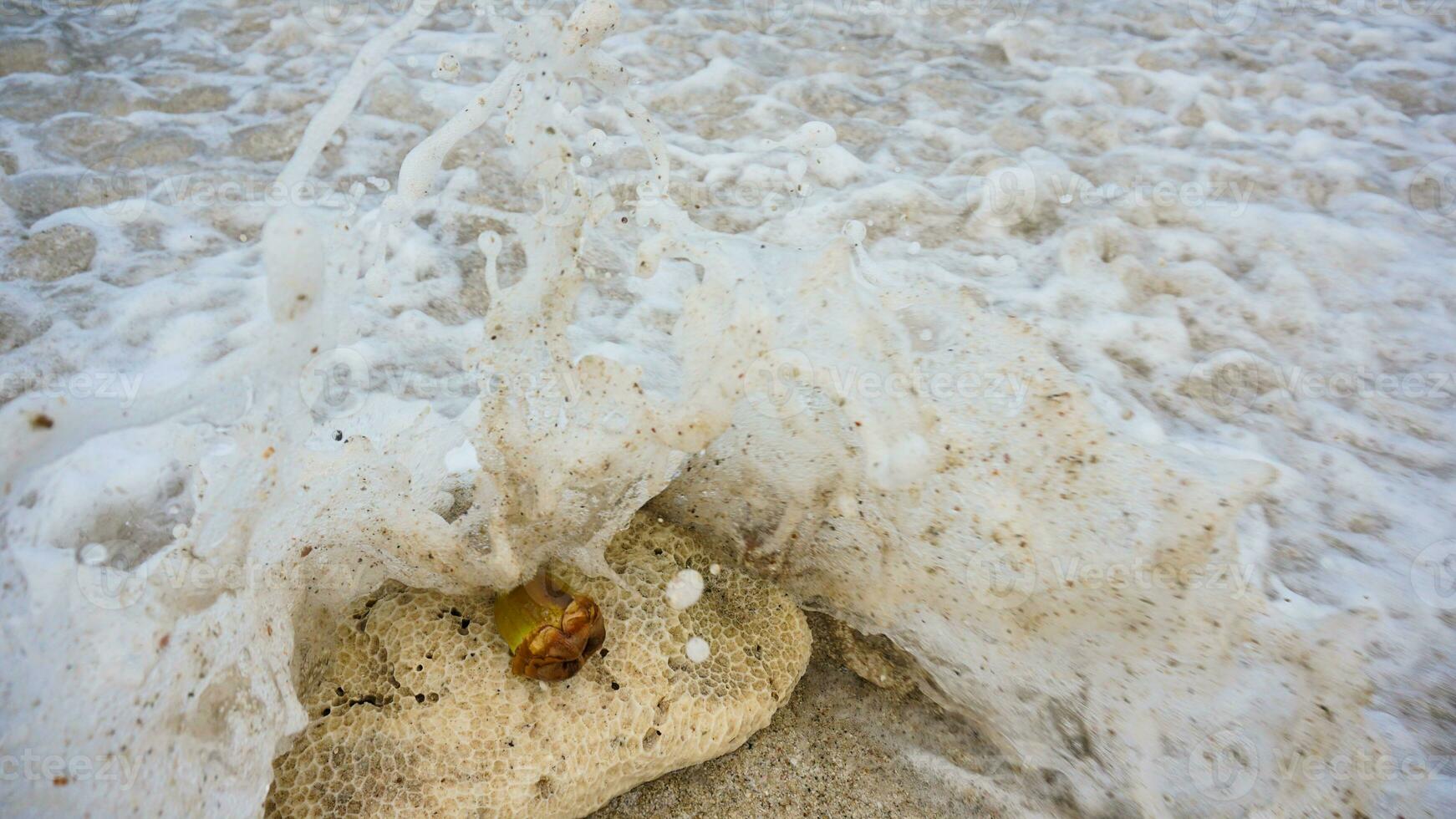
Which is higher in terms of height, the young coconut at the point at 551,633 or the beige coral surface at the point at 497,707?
the young coconut at the point at 551,633

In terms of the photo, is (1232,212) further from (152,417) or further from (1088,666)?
(152,417)

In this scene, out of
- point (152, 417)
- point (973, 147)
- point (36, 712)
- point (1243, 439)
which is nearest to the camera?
point (36, 712)

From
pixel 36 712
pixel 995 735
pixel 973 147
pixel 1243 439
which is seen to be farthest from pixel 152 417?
pixel 973 147

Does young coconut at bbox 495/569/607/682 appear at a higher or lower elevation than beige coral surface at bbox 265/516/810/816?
higher

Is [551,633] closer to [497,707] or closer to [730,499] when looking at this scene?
[497,707]
